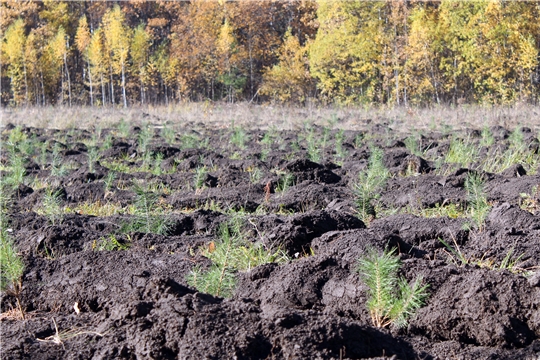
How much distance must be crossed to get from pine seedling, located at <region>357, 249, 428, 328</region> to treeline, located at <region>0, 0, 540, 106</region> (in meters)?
27.2

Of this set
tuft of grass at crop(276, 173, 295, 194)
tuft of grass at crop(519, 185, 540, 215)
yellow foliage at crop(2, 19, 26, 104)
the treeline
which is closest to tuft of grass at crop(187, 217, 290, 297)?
tuft of grass at crop(276, 173, 295, 194)

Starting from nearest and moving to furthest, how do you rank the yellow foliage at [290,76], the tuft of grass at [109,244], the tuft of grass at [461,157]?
the tuft of grass at [109,244] < the tuft of grass at [461,157] < the yellow foliage at [290,76]

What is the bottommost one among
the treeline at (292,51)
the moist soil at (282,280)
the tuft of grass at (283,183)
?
the tuft of grass at (283,183)

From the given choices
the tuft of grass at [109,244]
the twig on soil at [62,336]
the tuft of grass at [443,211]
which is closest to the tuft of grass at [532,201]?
the tuft of grass at [443,211]

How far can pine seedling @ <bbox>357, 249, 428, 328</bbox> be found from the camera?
3033 mm

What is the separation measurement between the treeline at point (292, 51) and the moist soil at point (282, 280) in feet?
80.0

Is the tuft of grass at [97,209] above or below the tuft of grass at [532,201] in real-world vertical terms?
below

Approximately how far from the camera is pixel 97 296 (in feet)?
11.6

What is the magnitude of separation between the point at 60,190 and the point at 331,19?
34116mm

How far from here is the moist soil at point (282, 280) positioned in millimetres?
2646

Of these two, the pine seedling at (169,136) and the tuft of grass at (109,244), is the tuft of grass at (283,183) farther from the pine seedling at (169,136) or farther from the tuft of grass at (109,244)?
the pine seedling at (169,136)

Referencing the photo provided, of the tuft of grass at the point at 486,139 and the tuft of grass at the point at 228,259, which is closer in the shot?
the tuft of grass at the point at 228,259

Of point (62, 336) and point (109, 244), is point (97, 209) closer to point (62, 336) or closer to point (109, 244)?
point (109, 244)

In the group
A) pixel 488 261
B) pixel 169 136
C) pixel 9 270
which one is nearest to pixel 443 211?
pixel 488 261
